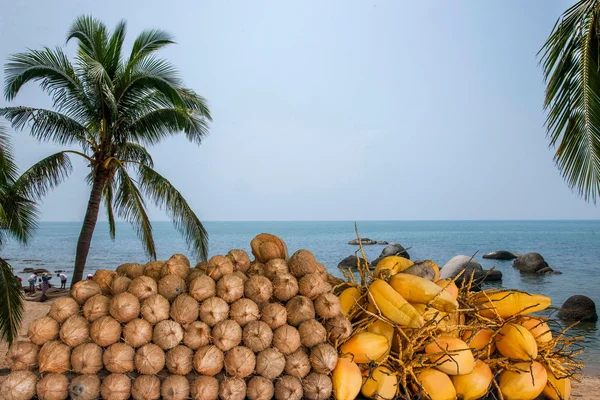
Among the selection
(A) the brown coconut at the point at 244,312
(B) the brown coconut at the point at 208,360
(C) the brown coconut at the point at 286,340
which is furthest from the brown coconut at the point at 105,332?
(C) the brown coconut at the point at 286,340

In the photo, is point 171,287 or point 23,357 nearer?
point 23,357

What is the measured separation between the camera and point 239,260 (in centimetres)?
376

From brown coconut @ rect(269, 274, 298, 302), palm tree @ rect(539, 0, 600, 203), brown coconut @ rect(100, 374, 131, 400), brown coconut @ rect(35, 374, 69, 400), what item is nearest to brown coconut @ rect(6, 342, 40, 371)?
brown coconut @ rect(35, 374, 69, 400)

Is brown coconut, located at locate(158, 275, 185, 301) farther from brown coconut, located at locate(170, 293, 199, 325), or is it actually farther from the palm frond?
the palm frond

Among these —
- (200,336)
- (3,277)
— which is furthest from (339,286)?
(3,277)

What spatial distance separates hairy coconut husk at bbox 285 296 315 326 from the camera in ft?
10.7

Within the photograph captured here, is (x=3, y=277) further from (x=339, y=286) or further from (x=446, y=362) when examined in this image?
(x=446, y=362)

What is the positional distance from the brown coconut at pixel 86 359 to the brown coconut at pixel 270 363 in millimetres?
1007

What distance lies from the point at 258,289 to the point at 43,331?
A: 1410mm

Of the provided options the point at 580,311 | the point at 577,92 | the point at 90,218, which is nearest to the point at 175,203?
the point at 90,218

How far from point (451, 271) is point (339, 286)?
63.6ft

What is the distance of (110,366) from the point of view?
10.00 feet

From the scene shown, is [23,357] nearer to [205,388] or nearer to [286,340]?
[205,388]

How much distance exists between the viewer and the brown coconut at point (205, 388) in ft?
9.81
